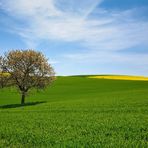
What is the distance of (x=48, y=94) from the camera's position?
80438 mm

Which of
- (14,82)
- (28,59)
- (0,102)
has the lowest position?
(0,102)

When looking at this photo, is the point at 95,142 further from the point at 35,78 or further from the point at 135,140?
the point at 35,78

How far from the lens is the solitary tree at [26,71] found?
6203 cm

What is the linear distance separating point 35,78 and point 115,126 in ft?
138

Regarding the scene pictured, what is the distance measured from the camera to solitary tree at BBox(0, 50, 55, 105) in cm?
6203

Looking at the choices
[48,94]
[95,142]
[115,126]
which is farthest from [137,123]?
[48,94]

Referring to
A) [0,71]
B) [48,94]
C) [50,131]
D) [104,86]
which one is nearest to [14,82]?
[0,71]

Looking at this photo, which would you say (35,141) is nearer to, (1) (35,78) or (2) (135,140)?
(2) (135,140)

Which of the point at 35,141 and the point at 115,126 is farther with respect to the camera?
Answer: the point at 115,126

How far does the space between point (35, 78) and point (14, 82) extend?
4169 millimetres

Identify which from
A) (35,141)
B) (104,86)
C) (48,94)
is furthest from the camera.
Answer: (104,86)

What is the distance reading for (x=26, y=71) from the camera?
6231 cm

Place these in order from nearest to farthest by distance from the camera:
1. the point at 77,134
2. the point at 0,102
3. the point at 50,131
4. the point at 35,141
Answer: the point at 35,141 → the point at 77,134 → the point at 50,131 → the point at 0,102

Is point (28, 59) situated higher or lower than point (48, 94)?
higher
